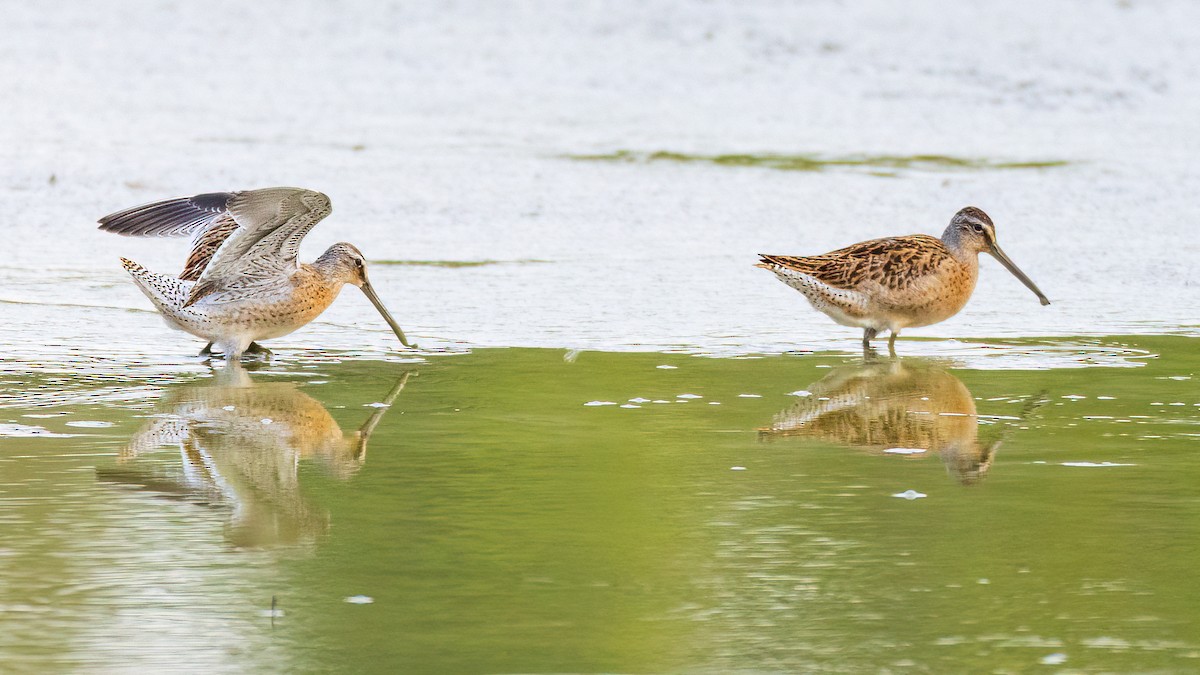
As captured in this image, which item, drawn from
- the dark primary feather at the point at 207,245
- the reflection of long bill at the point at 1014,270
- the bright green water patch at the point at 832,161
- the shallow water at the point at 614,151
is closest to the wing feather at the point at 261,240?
the dark primary feather at the point at 207,245

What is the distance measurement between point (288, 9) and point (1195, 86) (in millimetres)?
8671

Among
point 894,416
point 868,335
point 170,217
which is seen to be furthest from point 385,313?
point 894,416

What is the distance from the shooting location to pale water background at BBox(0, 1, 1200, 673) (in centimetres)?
395

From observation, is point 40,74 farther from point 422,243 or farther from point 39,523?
point 39,523

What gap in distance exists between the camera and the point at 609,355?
7.53 meters

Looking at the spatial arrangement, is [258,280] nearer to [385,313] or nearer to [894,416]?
[385,313]

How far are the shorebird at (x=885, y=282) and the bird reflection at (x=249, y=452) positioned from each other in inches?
82.6

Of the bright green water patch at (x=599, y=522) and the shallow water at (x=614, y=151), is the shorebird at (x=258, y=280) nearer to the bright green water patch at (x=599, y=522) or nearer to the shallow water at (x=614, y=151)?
the shallow water at (x=614, y=151)

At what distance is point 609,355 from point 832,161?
6337mm

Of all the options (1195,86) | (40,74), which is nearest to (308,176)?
(40,74)

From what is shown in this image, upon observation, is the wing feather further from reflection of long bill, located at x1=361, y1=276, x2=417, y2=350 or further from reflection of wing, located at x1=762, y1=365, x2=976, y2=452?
reflection of wing, located at x1=762, y1=365, x2=976, y2=452

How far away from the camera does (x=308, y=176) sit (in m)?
12.7

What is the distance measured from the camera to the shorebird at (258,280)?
7.73 metres

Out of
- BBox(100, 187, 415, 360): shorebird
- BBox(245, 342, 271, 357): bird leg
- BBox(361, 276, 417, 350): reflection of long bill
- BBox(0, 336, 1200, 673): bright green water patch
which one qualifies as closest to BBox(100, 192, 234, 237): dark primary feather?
BBox(100, 187, 415, 360): shorebird
